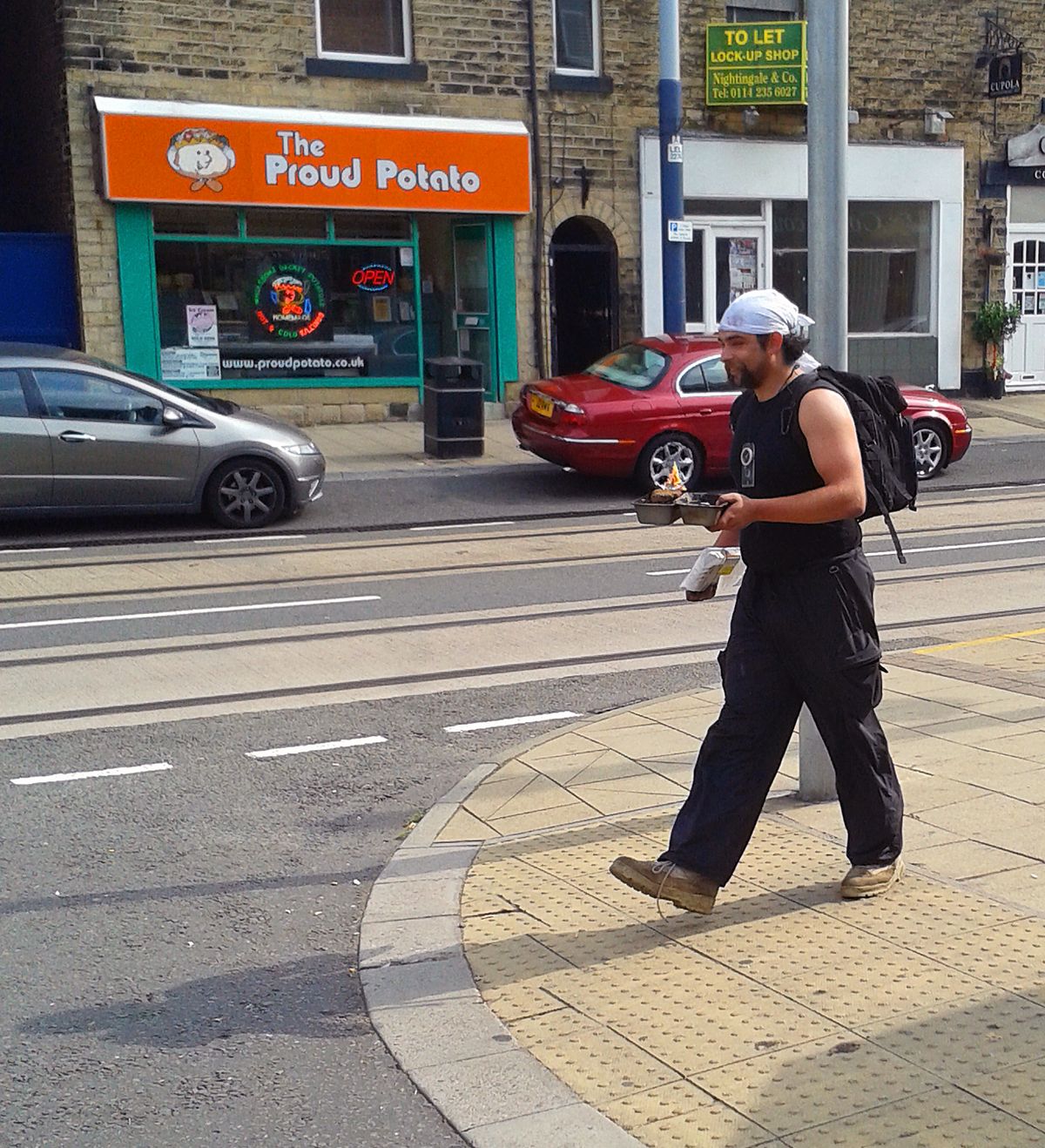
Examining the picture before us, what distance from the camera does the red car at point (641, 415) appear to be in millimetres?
15258

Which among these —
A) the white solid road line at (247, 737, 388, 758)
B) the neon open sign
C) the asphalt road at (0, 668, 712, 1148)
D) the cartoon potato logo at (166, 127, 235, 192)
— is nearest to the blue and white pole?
the neon open sign

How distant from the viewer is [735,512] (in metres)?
4.27

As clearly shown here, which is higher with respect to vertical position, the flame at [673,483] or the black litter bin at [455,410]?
the flame at [673,483]

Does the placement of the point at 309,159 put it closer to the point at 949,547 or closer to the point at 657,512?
the point at 949,547

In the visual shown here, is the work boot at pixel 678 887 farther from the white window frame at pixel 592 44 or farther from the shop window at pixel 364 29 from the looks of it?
the white window frame at pixel 592 44

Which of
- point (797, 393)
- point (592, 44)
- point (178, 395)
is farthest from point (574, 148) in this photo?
point (797, 393)

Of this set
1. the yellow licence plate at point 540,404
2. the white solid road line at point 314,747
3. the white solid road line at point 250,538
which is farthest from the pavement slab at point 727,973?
the yellow licence plate at point 540,404

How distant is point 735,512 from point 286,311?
Answer: 16.5 metres

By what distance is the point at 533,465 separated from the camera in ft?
56.3

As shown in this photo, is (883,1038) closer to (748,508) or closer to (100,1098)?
(748,508)

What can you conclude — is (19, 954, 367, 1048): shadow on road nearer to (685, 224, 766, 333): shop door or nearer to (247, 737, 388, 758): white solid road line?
(247, 737, 388, 758): white solid road line

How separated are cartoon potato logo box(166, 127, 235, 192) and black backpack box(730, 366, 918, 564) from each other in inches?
615

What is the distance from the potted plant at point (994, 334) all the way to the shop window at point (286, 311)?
382 inches

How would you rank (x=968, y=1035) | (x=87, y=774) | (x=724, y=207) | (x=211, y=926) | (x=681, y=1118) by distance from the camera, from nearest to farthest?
(x=681, y=1118) → (x=968, y=1035) → (x=211, y=926) → (x=87, y=774) → (x=724, y=207)
